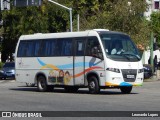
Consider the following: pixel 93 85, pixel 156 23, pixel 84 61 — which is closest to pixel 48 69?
pixel 84 61

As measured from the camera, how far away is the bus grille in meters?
28.6

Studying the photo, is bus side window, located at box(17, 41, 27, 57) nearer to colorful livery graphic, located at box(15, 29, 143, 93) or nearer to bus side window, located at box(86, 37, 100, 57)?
colorful livery graphic, located at box(15, 29, 143, 93)

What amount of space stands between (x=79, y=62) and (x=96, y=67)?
113 centimetres

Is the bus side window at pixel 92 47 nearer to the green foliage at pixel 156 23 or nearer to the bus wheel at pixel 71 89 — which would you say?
the bus wheel at pixel 71 89

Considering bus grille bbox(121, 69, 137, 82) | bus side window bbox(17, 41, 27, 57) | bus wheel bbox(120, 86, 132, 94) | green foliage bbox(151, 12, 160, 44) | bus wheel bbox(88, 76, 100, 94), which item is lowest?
bus wheel bbox(120, 86, 132, 94)

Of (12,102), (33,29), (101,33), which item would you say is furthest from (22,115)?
(33,29)

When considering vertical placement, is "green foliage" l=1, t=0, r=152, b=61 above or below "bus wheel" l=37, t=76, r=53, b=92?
above

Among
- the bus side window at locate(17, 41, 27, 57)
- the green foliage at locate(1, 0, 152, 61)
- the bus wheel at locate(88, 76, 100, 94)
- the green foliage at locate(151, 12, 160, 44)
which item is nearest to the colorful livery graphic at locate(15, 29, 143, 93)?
the bus wheel at locate(88, 76, 100, 94)

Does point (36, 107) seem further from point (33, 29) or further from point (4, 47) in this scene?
point (4, 47)

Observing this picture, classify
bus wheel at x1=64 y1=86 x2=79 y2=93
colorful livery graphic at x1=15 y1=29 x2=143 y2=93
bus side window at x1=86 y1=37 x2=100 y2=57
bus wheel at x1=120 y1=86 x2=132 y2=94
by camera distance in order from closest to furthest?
colorful livery graphic at x1=15 y1=29 x2=143 y2=93 → bus side window at x1=86 y1=37 x2=100 y2=57 → bus wheel at x1=120 y1=86 x2=132 y2=94 → bus wheel at x1=64 y1=86 x2=79 y2=93

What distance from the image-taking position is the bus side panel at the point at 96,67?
93.7ft

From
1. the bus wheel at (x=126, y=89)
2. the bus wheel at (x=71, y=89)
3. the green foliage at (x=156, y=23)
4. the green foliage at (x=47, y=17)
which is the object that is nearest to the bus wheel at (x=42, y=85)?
the bus wheel at (x=71, y=89)

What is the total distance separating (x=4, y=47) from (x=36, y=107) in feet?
178

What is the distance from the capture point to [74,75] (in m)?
30.0
